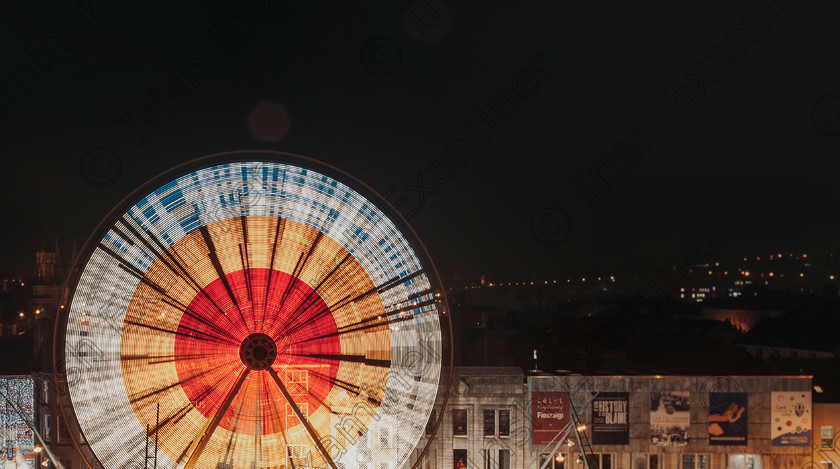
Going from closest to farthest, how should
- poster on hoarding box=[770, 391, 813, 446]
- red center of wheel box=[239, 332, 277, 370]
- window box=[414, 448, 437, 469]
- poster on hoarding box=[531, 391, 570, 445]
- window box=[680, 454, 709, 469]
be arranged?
1. red center of wheel box=[239, 332, 277, 370]
2. poster on hoarding box=[531, 391, 570, 445]
3. window box=[414, 448, 437, 469]
4. poster on hoarding box=[770, 391, 813, 446]
5. window box=[680, 454, 709, 469]

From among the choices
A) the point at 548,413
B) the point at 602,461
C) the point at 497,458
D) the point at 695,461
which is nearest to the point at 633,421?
the point at 602,461

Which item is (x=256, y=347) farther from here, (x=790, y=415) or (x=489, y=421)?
(x=790, y=415)

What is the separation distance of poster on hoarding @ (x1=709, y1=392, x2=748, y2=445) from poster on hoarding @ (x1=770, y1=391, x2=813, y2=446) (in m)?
0.87

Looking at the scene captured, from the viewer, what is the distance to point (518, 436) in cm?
2086

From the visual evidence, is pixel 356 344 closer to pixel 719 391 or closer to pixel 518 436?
pixel 518 436

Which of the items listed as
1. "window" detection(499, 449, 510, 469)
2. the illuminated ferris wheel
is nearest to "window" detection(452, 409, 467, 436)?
"window" detection(499, 449, 510, 469)

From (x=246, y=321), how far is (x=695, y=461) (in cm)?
1625

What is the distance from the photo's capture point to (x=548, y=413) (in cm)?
2078

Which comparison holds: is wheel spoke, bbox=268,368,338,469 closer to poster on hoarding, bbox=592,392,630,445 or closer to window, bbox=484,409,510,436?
window, bbox=484,409,510,436

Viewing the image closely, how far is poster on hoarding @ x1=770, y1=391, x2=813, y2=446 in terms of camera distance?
20891mm

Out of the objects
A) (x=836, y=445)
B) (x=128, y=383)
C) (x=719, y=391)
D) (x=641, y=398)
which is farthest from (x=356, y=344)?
(x=836, y=445)

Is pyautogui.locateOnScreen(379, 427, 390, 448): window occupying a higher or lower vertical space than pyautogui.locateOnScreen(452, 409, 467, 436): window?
higher

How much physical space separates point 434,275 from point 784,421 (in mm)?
15036

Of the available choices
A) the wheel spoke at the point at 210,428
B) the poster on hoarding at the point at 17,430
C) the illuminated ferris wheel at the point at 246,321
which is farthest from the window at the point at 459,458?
the poster on hoarding at the point at 17,430
